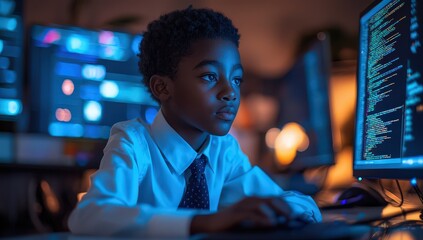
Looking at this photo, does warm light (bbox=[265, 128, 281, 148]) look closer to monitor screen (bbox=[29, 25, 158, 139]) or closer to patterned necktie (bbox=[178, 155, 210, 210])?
monitor screen (bbox=[29, 25, 158, 139])

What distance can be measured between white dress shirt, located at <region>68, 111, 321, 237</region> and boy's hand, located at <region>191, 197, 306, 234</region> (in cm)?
4

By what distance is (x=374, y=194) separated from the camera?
1345mm

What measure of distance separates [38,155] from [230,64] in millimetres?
1555

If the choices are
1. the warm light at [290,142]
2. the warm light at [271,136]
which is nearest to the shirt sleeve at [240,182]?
the warm light at [290,142]

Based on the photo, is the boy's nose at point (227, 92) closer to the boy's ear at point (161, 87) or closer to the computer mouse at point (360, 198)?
the boy's ear at point (161, 87)

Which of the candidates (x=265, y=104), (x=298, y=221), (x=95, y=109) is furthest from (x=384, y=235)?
(x=265, y=104)

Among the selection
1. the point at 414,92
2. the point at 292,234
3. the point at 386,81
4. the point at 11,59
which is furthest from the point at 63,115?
the point at 292,234

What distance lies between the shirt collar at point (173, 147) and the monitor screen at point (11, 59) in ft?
3.56

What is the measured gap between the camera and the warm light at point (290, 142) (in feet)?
6.60

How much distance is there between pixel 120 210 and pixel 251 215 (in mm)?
184

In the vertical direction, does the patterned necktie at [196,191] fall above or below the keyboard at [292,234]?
below

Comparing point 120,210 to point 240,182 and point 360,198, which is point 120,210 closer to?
point 240,182

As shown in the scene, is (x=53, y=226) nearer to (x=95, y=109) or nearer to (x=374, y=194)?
(x=95, y=109)

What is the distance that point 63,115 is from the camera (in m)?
1.95
